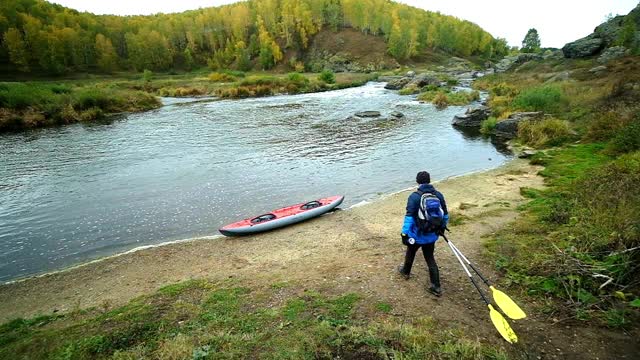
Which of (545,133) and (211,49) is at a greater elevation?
(211,49)

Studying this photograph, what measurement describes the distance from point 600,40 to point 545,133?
45610 mm

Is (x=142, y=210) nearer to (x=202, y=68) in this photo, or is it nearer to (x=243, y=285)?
(x=243, y=285)

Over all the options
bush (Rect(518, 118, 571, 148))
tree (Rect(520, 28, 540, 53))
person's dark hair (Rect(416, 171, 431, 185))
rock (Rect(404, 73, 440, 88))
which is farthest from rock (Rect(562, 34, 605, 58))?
tree (Rect(520, 28, 540, 53))

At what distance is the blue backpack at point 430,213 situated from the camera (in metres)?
7.66

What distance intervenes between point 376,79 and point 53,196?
76.0 m

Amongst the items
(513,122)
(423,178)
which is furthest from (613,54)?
(423,178)

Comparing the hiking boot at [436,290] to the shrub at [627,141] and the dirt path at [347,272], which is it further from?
the shrub at [627,141]

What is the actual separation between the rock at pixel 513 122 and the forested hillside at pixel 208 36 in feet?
305

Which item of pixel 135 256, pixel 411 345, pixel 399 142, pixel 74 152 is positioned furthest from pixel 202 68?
pixel 411 345

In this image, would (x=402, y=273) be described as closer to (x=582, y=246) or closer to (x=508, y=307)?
(x=508, y=307)

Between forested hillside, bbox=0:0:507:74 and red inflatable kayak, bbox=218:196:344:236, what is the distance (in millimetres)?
97946

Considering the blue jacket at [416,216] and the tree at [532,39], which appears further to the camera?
the tree at [532,39]

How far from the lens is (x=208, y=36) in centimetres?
13662

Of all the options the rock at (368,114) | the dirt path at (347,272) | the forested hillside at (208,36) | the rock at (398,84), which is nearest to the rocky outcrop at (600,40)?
the rock at (398,84)
